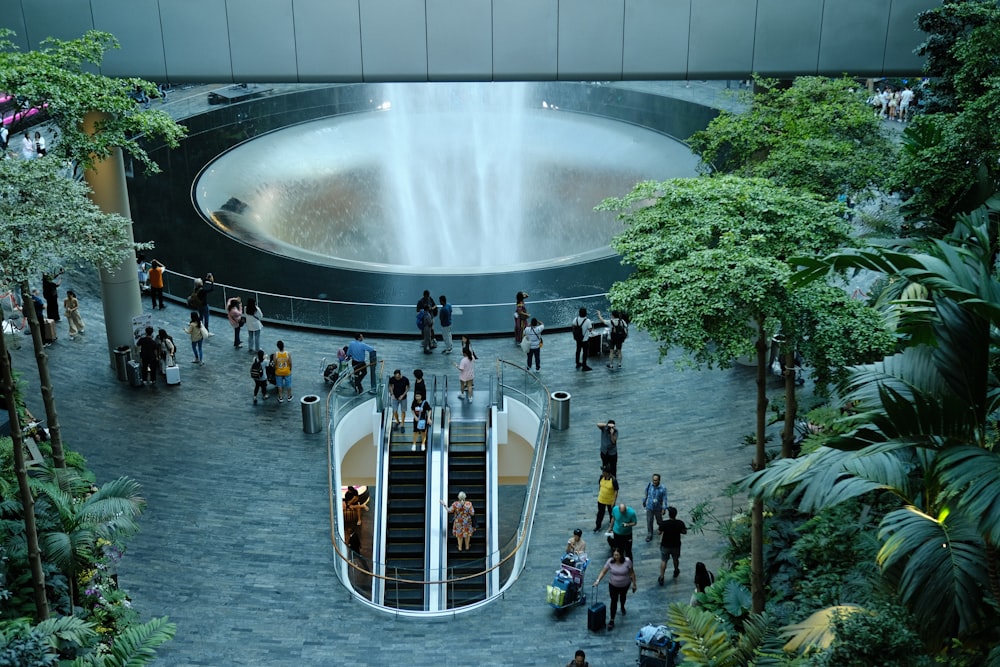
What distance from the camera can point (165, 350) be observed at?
19312 millimetres

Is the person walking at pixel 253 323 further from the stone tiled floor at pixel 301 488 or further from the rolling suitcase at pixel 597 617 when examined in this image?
the rolling suitcase at pixel 597 617

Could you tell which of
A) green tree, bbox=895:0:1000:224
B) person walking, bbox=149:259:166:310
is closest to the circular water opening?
person walking, bbox=149:259:166:310

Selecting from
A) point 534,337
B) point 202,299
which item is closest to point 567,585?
point 534,337

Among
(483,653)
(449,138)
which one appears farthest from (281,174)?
(483,653)

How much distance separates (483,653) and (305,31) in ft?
35.9

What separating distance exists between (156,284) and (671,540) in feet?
44.4

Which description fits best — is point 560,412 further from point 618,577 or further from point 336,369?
point 618,577

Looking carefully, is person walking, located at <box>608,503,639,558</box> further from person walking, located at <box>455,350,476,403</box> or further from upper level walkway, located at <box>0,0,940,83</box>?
upper level walkway, located at <box>0,0,940,83</box>

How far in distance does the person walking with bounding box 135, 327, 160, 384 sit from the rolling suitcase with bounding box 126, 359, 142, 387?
3.1 inches

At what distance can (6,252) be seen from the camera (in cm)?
980

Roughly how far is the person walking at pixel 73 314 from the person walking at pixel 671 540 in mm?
12972

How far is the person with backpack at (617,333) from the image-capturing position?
19.5 metres


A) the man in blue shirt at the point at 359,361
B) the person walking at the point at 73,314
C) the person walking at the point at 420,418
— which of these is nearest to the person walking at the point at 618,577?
the person walking at the point at 420,418

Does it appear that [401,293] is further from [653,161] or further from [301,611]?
[653,161]
